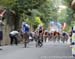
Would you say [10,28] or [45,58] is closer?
[45,58]

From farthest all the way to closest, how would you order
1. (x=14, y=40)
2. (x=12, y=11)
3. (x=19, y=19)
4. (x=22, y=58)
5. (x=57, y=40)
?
(x=57, y=40)
(x=19, y=19)
(x=12, y=11)
(x=14, y=40)
(x=22, y=58)

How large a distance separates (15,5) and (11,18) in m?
1.70

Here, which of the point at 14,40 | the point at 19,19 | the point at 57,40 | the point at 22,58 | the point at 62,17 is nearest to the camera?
the point at 22,58

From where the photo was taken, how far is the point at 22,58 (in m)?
18.1

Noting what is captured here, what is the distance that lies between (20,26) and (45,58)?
2932 centimetres

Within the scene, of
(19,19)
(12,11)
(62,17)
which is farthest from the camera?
(62,17)

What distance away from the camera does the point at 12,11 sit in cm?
4225

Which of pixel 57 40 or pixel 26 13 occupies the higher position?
pixel 26 13

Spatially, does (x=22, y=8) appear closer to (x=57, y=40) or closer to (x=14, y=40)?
(x=14, y=40)

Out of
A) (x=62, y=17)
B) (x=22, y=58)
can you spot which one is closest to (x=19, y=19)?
(x=22, y=58)

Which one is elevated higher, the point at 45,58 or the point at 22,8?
the point at 22,8

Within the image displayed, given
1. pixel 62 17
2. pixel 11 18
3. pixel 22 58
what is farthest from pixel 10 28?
pixel 62 17

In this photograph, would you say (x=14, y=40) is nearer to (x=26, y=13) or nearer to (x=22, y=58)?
(x=26, y=13)

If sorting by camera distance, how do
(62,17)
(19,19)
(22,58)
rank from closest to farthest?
1. (22,58)
2. (19,19)
3. (62,17)
